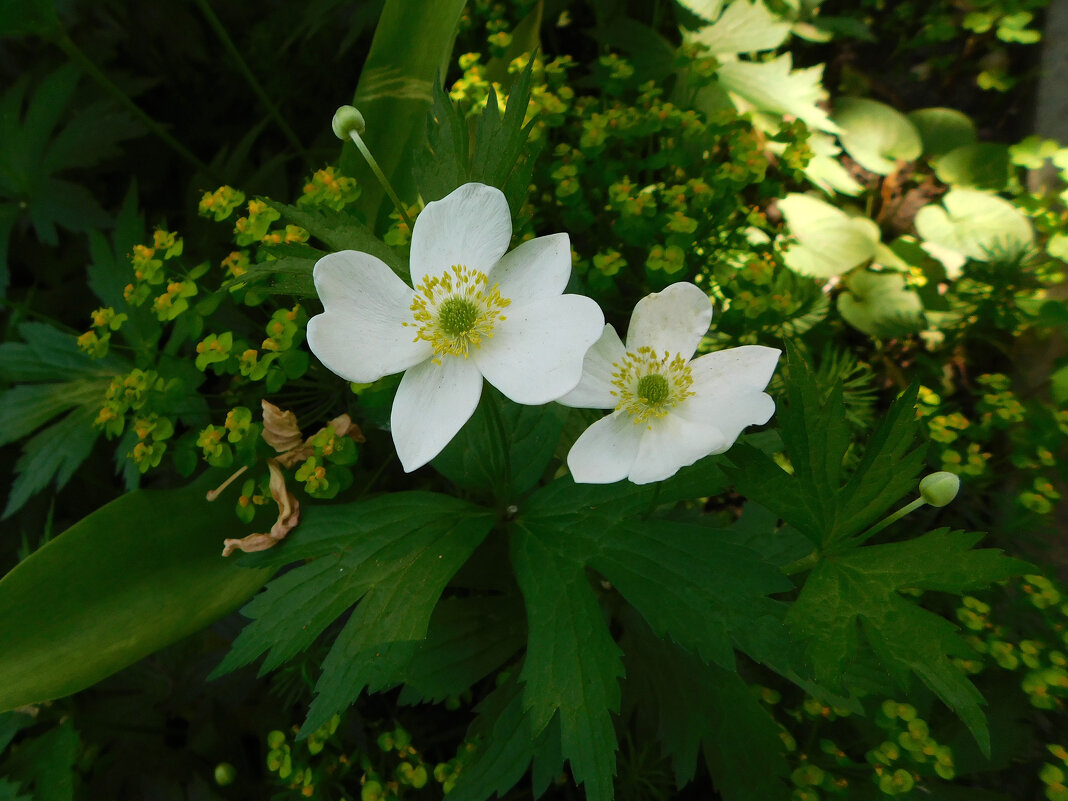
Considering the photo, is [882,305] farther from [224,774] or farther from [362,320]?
[224,774]

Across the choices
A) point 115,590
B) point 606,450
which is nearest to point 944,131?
point 606,450

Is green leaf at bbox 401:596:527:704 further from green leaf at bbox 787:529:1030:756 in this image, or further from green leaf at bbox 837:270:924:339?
green leaf at bbox 837:270:924:339

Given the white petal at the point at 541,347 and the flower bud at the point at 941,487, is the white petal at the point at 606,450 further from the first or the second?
the flower bud at the point at 941,487

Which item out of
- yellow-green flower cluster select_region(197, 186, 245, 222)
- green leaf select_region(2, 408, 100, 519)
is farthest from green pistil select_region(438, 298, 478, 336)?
green leaf select_region(2, 408, 100, 519)

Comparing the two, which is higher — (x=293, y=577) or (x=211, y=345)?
(x=211, y=345)

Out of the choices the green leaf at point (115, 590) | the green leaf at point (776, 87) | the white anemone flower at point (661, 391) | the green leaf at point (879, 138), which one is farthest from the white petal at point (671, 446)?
the green leaf at point (879, 138)

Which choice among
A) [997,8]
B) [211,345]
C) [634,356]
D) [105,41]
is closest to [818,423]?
[634,356]

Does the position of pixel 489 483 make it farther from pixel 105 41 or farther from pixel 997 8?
pixel 997 8
